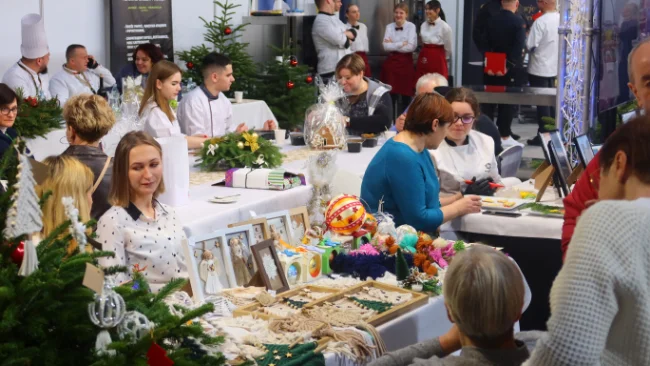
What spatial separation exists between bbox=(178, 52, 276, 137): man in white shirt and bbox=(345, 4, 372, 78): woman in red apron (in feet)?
17.5

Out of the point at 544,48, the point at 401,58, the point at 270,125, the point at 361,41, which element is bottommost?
the point at 270,125

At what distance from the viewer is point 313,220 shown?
4336 millimetres

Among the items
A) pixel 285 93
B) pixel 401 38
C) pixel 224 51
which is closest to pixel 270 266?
pixel 285 93

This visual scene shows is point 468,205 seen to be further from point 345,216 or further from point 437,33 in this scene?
point 437,33

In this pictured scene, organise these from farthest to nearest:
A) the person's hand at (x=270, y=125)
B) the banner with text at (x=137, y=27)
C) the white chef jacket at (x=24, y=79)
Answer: the banner with text at (x=137, y=27) → the white chef jacket at (x=24, y=79) → the person's hand at (x=270, y=125)

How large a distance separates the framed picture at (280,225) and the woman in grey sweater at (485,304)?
1437mm

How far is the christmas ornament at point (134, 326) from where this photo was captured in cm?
199

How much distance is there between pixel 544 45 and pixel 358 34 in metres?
2.79

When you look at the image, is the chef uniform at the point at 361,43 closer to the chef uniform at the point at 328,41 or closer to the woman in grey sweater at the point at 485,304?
the chef uniform at the point at 328,41

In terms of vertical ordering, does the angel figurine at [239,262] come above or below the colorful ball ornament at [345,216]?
below

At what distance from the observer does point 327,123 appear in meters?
6.16

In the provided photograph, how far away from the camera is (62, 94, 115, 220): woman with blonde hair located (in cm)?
430

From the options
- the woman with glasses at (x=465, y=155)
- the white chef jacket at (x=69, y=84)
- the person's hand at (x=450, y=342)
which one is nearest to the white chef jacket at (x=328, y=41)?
the white chef jacket at (x=69, y=84)

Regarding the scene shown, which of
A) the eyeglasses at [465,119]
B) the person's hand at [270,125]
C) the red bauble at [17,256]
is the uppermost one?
the eyeglasses at [465,119]
